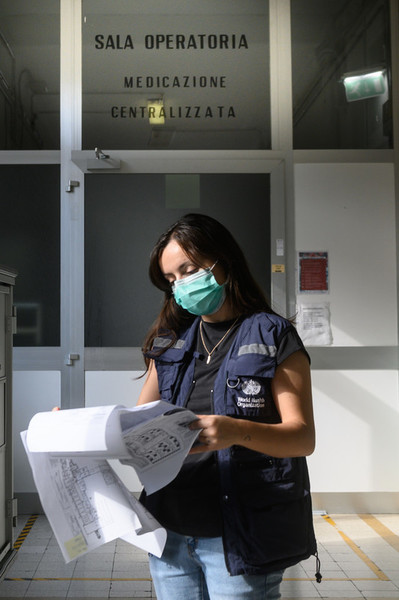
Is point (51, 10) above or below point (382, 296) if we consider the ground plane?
above

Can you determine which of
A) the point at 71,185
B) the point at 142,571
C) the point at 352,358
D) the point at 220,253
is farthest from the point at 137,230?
the point at 220,253

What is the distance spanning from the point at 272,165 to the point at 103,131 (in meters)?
1.15

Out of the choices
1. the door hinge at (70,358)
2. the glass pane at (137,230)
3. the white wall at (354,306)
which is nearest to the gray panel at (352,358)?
the white wall at (354,306)

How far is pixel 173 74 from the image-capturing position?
4.25 meters

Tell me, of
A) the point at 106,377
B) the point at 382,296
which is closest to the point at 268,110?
the point at 382,296

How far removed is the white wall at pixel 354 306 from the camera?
161 inches

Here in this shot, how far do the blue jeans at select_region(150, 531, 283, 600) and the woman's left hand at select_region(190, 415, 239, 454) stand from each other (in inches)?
8.5

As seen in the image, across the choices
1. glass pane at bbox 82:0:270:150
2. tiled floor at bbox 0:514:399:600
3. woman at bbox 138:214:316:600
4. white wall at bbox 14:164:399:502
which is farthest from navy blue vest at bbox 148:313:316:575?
glass pane at bbox 82:0:270:150

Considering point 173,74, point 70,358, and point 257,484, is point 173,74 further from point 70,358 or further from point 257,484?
point 257,484

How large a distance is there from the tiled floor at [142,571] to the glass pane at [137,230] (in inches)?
53.2

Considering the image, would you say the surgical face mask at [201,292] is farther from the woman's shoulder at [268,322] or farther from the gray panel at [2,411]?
the gray panel at [2,411]

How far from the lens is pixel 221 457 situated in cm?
123

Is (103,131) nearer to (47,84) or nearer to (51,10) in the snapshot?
(47,84)

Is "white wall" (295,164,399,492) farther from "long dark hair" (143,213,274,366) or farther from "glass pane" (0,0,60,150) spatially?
"long dark hair" (143,213,274,366)
